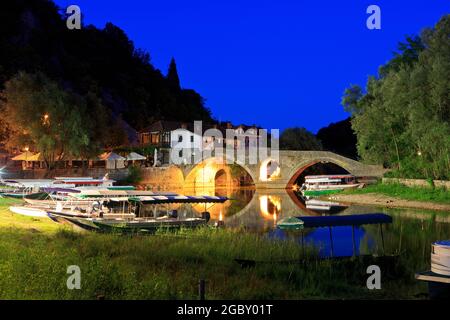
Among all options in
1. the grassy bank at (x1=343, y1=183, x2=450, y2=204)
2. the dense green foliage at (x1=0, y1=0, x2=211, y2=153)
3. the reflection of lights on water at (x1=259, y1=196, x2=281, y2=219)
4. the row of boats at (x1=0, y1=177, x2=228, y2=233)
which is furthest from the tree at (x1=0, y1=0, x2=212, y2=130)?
the row of boats at (x1=0, y1=177, x2=228, y2=233)

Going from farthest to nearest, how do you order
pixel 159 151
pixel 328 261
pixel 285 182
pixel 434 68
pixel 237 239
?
1. pixel 159 151
2. pixel 285 182
3. pixel 434 68
4. pixel 237 239
5. pixel 328 261

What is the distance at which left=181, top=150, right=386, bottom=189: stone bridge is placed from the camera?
55719mm

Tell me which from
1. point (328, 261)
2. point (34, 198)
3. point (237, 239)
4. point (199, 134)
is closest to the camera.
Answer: point (328, 261)

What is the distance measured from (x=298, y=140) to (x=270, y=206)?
36.7m

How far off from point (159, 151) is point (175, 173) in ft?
34.6

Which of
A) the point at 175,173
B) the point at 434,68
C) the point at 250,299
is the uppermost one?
the point at 434,68

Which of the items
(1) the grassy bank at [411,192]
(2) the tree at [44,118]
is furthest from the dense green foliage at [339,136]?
(2) the tree at [44,118]

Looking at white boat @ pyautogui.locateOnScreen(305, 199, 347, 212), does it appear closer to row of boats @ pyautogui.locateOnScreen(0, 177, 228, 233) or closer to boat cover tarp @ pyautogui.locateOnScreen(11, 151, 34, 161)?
row of boats @ pyautogui.locateOnScreen(0, 177, 228, 233)

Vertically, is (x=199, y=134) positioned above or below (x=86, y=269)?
above

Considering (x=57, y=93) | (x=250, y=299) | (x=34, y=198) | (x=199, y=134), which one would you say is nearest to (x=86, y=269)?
(x=250, y=299)

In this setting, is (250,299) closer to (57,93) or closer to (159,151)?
(57,93)

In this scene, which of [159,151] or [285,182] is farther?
[159,151]

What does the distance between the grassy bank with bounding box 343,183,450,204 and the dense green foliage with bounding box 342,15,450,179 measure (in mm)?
1885

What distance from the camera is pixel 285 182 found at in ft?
204
